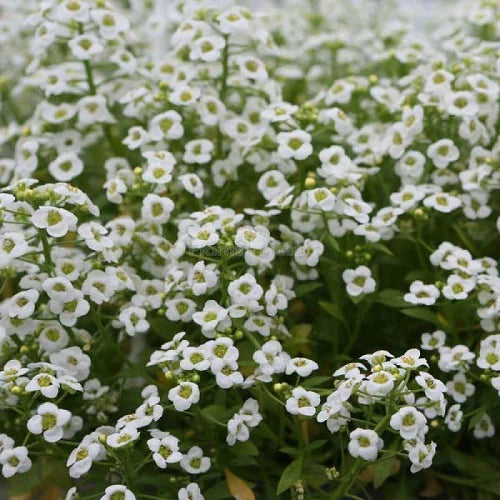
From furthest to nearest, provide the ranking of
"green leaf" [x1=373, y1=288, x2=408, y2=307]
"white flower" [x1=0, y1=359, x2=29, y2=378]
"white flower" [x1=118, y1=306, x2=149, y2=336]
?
1. "green leaf" [x1=373, y1=288, x2=408, y2=307]
2. "white flower" [x1=118, y1=306, x2=149, y2=336]
3. "white flower" [x1=0, y1=359, x2=29, y2=378]

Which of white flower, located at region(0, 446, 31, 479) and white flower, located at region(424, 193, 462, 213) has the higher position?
white flower, located at region(424, 193, 462, 213)

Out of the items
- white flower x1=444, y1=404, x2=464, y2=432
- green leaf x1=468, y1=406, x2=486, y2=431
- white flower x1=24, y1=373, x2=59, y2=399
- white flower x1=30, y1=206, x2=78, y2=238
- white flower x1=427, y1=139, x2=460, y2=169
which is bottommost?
green leaf x1=468, y1=406, x2=486, y2=431

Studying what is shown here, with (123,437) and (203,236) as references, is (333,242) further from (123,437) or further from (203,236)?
(123,437)

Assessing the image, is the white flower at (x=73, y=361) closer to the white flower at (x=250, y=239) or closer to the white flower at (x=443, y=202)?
the white flower at (x=250, y=239)

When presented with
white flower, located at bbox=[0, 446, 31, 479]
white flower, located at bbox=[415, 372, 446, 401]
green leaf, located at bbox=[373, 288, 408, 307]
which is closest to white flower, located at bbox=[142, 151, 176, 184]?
green leaf, located at bbox=[373, 288, 408, 307]

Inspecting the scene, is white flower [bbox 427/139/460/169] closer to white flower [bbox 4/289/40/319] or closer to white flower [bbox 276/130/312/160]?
white flower [bbox 276/130/312/160]

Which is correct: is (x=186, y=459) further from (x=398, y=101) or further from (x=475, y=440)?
(x=398, y=101)

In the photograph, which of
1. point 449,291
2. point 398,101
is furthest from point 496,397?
point 398,101
